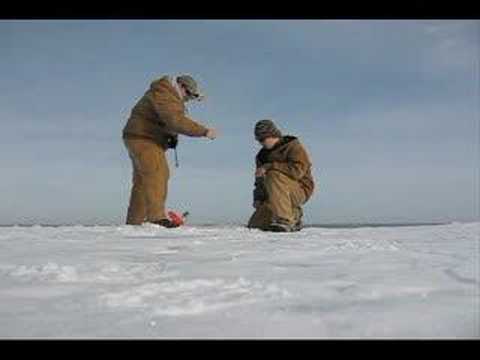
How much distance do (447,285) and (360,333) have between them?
0.78 m

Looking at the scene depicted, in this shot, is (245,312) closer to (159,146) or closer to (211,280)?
(211,280)

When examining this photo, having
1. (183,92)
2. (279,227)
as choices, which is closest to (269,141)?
(279,227)

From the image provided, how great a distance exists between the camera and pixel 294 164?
6355 millimetres

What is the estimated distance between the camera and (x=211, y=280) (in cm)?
248

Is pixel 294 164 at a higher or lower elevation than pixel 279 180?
higher

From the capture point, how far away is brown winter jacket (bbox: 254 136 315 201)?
6.33 metres

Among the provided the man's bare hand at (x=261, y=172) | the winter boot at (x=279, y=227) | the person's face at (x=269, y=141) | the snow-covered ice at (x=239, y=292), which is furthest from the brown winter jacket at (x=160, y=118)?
the snow-covered ice at (x=239, y=292)

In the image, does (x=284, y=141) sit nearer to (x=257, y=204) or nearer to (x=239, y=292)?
(x=257, y=204)

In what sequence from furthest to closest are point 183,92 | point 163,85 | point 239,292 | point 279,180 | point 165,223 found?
point 183,92 < point 163,85 < point 165,223 < point 279,180 < point 239,292

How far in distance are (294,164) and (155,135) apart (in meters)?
1.66

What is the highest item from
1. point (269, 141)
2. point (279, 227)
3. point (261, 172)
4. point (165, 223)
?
point (269, 141)

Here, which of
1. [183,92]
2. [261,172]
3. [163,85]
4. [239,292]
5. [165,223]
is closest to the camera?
[239,292]

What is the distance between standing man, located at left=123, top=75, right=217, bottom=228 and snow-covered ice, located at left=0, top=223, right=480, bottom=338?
3.05 metres

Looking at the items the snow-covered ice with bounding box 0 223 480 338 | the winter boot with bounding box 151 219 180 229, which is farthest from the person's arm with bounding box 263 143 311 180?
the snow-covered ice with bounding box 0 223 480 338
